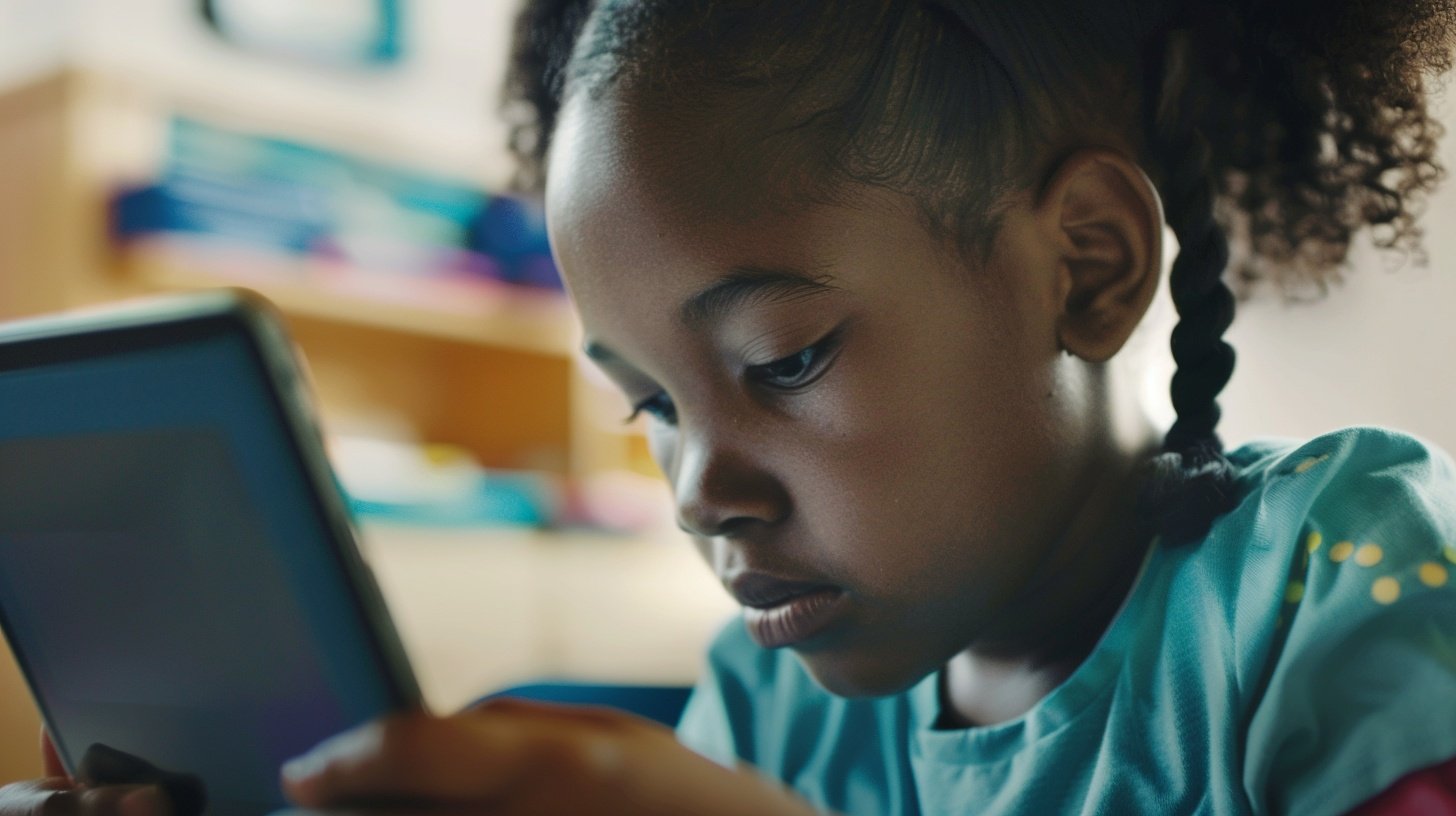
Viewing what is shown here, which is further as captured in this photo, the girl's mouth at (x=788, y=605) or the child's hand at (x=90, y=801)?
the girl's mouth at (x=788, y=605)

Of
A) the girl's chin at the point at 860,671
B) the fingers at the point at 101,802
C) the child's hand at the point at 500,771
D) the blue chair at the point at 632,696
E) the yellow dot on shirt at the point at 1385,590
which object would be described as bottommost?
the blue chair at the point at 632,696

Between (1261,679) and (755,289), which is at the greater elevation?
(755,289)

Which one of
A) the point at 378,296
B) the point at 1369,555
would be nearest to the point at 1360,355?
the point at 1369,555

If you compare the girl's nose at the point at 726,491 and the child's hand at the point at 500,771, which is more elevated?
the child's hand at the point at 500,771

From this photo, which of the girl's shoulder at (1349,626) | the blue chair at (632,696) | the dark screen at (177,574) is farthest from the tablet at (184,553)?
the blue chair at (632,696)

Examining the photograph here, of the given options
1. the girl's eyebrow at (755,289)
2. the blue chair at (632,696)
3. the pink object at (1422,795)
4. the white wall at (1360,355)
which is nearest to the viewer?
the pink object at (1422,795)

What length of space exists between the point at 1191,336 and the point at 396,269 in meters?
1.30

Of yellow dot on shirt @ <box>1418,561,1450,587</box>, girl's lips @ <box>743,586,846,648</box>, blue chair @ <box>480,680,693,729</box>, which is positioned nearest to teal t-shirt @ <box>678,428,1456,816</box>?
yellow dot on shirt @ <box>1418,561,1450,587</box>

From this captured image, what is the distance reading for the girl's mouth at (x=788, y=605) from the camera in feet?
1.64

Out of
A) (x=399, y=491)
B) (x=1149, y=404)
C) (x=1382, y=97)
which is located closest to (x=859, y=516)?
(x=1149, y=404)

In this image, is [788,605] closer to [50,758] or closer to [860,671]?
[860,671]

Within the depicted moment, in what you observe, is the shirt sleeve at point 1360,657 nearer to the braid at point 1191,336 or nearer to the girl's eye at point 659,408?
the braid at point 1191,336

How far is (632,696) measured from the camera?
34.1 inches

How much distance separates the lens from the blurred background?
136 cm
